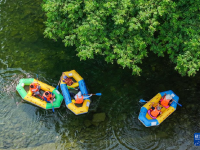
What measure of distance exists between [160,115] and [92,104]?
3.06 m

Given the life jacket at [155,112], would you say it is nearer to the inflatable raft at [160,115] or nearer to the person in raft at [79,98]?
the inflatable raft at [160,115]

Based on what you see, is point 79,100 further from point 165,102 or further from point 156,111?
point 165,102

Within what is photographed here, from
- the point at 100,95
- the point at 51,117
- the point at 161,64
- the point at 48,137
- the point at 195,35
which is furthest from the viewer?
the point at 161,64

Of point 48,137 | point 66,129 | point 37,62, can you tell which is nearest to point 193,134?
point 66,129

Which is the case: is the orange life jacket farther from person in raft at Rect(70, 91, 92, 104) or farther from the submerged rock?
person in raft at Rect(70, 91, 92, 104)

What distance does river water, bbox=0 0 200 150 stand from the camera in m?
8.16

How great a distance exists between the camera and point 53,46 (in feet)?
36.8

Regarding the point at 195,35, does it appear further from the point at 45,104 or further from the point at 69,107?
the point at 45,104

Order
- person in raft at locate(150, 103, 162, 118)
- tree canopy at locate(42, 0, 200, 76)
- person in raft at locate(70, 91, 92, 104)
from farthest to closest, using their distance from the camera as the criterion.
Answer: person in raft at locate(70, 91, 92, 104) → person in raft at locate(150, 103, 162, 118) → tree canopy at locate(42, 0, 200, 76)

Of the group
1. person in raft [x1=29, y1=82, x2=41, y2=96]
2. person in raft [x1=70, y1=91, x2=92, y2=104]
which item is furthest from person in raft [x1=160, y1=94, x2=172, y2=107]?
person in raft [x1=29, y1=82, x2=41, y2=96]

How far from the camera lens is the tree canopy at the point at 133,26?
679 centimetres

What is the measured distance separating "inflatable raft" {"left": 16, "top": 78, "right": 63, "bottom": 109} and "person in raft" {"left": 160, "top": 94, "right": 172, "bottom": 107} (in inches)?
181

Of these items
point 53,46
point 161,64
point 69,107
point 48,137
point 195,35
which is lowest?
point 48,137

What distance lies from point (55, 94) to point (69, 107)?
978 mm
